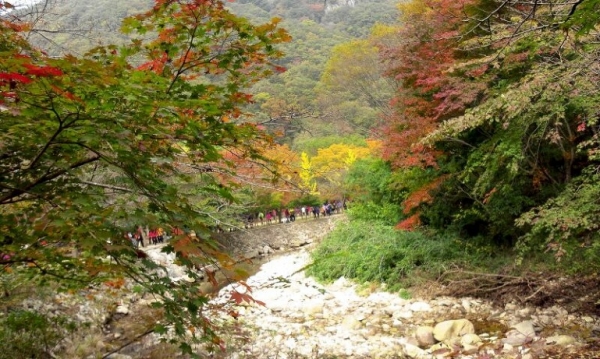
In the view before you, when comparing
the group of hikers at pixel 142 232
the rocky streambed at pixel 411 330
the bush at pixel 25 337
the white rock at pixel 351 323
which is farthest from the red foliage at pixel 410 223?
the bush at pixel 25 337

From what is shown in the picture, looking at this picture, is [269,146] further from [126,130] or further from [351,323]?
[351,323]

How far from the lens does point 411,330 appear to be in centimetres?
634

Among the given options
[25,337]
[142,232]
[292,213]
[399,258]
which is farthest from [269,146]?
[292,213]

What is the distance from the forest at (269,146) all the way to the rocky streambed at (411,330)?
575 millimetres

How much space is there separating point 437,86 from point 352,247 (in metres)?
4.75

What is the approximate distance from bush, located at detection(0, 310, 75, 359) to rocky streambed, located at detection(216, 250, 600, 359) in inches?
86.4

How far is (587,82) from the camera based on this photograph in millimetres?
4680

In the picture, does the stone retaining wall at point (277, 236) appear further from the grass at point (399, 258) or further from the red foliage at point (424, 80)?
the red foliage at point (424, 80)

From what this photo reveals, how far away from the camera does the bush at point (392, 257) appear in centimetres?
848

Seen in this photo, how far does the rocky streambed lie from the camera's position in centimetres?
509

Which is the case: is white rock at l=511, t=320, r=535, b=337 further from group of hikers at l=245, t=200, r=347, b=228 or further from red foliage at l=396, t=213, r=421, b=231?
group of hikers at l=245, t=200, r=347, b=228

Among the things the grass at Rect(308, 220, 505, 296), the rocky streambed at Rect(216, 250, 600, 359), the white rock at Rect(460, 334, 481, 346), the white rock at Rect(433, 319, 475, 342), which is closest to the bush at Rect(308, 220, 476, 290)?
the grass at Rect(308, 220, 505, 296)

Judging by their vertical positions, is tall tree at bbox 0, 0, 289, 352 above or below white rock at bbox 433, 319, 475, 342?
above

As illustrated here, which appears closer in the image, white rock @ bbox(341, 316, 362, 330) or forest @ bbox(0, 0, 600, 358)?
forest @ bbox(0, 0, 600, 358)
